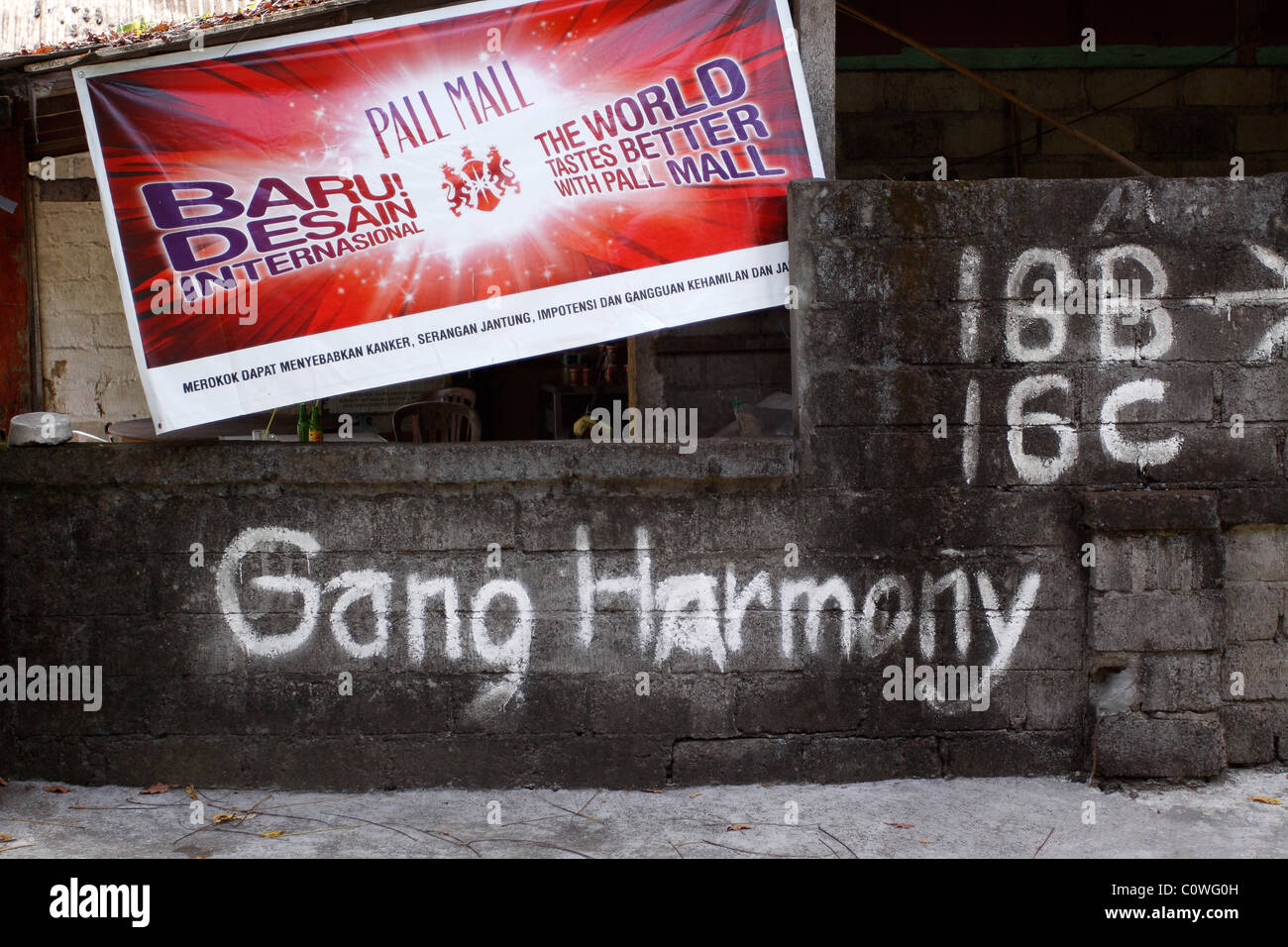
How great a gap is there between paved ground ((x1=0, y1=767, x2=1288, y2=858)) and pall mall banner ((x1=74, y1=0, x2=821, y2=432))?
5.60ft

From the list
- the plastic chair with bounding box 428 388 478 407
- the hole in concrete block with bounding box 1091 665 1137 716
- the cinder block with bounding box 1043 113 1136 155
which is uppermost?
the cinder block with bounding box 1043 113 1136 155

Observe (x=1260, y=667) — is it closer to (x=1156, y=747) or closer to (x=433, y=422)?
(x=1156, y=747)

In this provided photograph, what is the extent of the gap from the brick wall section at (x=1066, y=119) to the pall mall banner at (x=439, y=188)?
3.49 meters

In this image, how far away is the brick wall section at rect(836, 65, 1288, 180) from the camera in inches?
313

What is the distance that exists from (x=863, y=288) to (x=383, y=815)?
9.99ft

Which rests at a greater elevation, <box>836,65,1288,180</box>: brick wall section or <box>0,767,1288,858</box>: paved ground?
<box>836,65,1288,180</box>: brick wall section

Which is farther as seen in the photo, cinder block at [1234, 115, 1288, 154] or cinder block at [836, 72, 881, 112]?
cinder block at [1234, 115, 1288, 154]

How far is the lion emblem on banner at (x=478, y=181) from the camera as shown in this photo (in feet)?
15.4

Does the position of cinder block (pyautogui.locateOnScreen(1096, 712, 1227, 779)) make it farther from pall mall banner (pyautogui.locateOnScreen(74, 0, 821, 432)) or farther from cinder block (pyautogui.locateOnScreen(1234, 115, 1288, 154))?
cinder block (pyautogui.locateOnScreen(1234, 115, 1288, 154))

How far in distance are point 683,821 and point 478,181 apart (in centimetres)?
291

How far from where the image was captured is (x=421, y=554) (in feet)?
15.1

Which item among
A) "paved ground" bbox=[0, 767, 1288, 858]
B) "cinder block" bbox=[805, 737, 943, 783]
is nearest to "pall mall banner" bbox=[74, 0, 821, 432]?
"paved ground" bbox=[0, 767, 1288, 858]

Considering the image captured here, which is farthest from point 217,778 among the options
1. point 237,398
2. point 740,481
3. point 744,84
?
point 744,84

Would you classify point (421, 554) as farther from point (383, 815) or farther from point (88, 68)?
point (88, 68)
